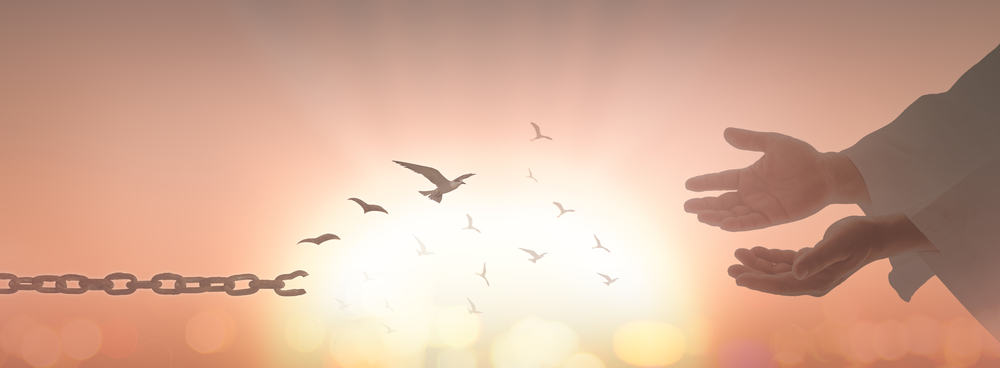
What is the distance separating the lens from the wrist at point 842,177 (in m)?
2.61

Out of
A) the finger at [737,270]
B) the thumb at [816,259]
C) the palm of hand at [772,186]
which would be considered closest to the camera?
the thumb at [816,259]

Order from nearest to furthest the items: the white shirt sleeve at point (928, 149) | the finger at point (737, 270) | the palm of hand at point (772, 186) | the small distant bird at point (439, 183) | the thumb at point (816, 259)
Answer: the thumb at point (816, 259) < the white shirt sleeve at point (928, 149) < the finger at point (737, 270) < the palm of hand at point (772, 186) < the small distant bird at point (439, 183)

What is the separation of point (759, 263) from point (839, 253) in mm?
384

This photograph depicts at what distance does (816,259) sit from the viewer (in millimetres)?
2000

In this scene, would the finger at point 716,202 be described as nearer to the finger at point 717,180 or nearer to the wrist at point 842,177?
the finger at point 717,180

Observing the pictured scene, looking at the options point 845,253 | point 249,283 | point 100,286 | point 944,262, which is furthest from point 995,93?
point 100,286

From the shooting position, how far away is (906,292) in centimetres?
256

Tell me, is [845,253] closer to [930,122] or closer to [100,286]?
[930,122]

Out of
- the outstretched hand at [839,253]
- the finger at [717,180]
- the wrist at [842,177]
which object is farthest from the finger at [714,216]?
the wrist at [842,177]

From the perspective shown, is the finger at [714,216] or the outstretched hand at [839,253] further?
the finger at [714,216]

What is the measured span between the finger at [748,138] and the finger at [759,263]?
51cm

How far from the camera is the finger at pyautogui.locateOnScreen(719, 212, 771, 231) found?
2.61 meters

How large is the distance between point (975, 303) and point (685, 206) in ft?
3.67

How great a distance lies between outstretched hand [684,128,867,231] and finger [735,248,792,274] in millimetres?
224
